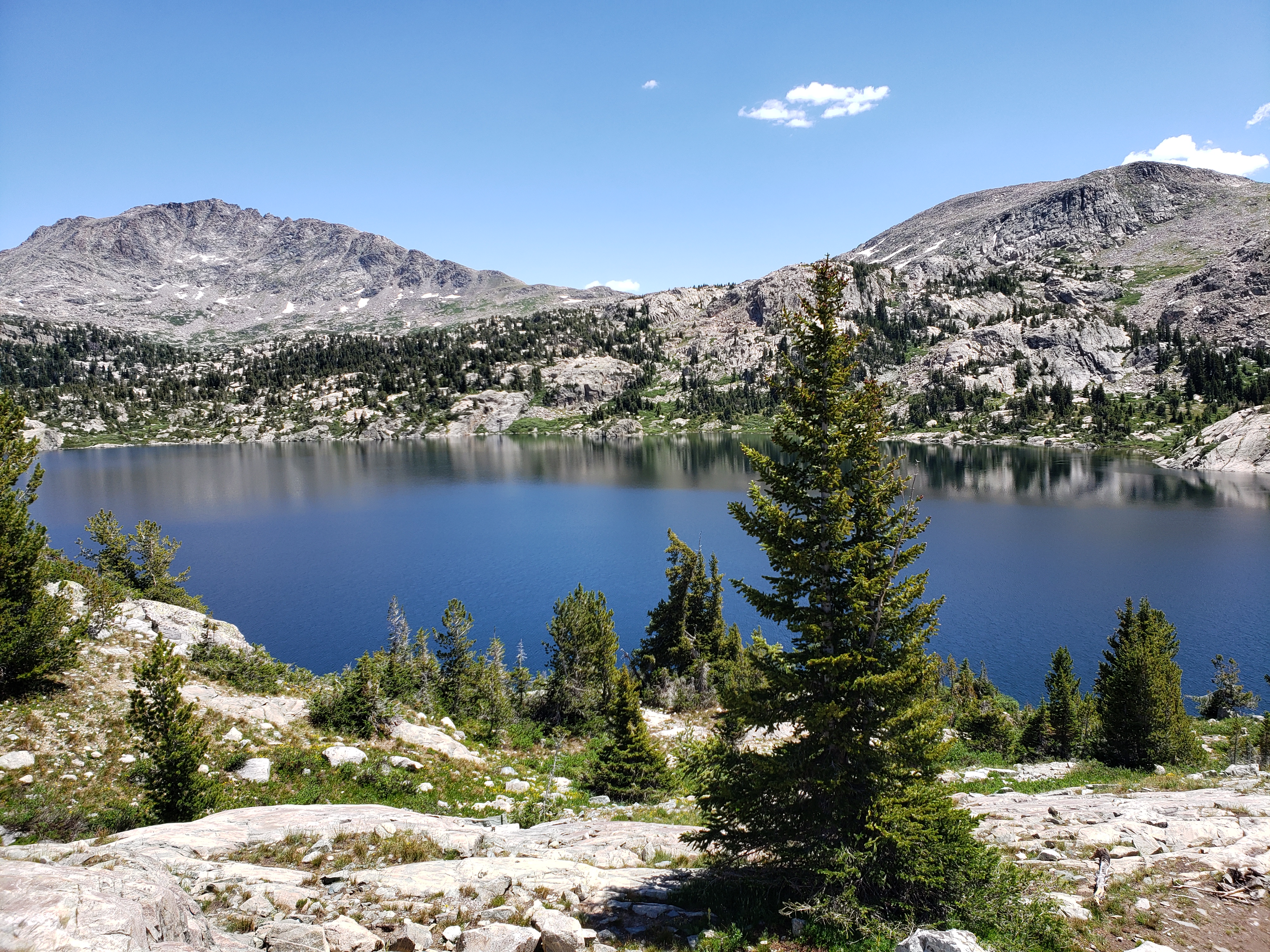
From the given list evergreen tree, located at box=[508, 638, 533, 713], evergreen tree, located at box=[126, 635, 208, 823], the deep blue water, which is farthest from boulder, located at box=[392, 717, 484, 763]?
the deep blue water

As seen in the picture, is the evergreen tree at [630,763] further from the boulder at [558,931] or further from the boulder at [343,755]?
the boulder at [558,931]

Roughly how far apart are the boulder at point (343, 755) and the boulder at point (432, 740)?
298 centimetres

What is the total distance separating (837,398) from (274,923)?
43.2ft

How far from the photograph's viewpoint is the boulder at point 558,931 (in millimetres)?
9102

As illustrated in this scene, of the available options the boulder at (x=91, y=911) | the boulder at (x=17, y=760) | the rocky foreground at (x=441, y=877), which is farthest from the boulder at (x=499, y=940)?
the boulder at (x=17, y=760)

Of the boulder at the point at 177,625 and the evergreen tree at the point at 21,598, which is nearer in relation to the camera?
the evergreen tree at the point at 21,598

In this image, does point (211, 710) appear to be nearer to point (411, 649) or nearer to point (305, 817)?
point (305, 817)

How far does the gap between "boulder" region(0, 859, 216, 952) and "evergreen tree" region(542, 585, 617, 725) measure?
28954mm

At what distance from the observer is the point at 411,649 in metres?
43.2

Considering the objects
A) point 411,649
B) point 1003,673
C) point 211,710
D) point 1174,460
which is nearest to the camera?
point 211,710

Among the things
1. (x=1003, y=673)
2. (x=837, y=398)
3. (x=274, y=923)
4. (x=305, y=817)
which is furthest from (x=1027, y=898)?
(x=1003, y=673)

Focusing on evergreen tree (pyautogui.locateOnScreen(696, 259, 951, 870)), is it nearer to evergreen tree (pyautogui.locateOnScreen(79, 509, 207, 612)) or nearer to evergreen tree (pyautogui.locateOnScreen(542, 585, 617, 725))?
evergreen tree (pyautogui.locateOnScreen(542, 585, 617, 725))

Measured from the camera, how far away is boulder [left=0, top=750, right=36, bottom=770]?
15078 millimetres

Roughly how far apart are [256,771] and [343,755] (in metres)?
2.75
